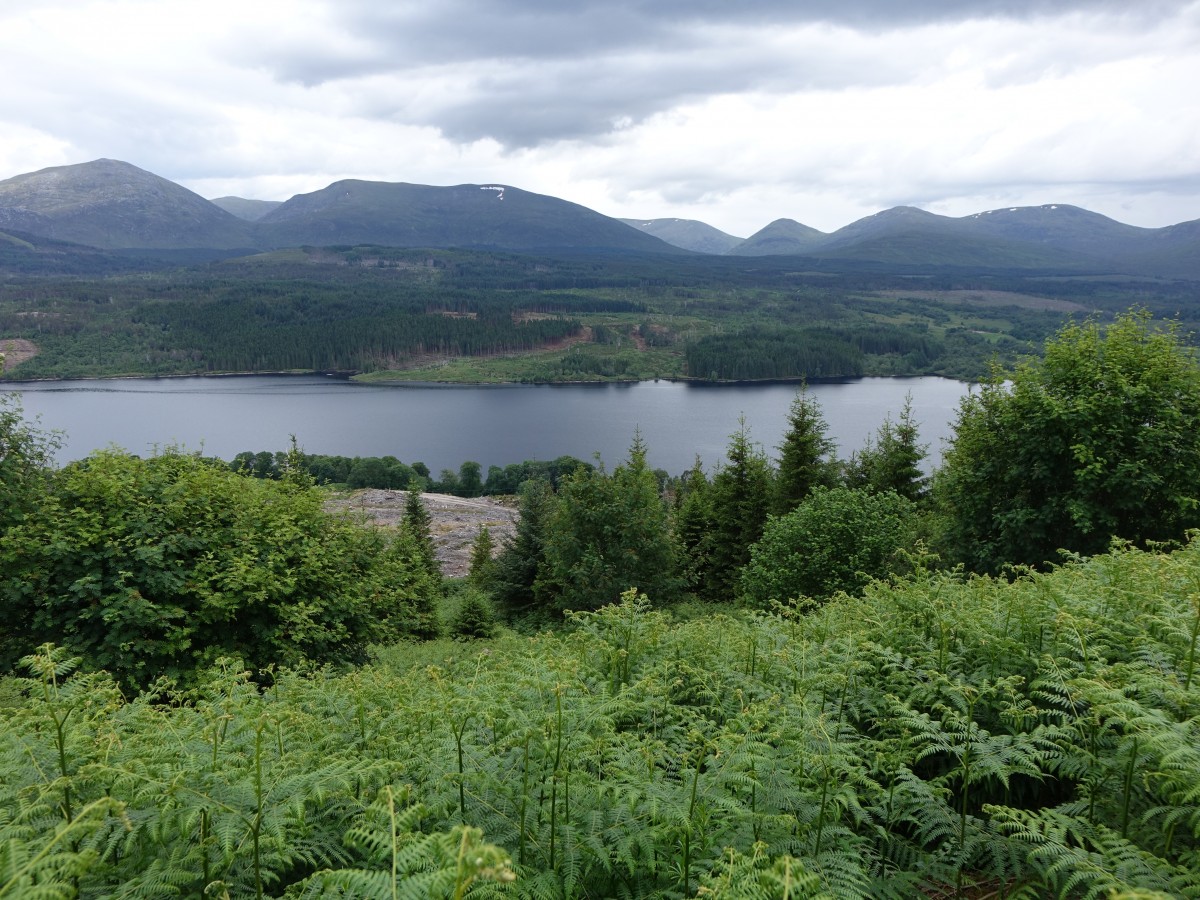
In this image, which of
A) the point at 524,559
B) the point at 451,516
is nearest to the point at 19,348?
the point at 451,516

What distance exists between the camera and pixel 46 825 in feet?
10.5

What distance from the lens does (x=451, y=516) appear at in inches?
2628

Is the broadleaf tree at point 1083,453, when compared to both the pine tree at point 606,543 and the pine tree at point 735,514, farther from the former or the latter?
the pine tree at point 735,514

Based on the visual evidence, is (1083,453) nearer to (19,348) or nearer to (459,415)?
(459,415)

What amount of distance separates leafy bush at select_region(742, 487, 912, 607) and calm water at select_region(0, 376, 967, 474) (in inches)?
2238

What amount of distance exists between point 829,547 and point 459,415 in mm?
110715

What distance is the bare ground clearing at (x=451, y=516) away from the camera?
5497 cm

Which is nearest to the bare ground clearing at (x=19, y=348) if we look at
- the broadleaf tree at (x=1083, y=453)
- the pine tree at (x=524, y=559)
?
the pine tree at (x=524, y=559)

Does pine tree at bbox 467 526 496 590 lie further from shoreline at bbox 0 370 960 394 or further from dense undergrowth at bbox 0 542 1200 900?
shoreline at bbox 0 370 960 394

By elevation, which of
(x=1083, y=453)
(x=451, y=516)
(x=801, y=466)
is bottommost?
(x=451, y=516)

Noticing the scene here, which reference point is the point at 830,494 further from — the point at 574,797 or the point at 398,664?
the point at 574,797

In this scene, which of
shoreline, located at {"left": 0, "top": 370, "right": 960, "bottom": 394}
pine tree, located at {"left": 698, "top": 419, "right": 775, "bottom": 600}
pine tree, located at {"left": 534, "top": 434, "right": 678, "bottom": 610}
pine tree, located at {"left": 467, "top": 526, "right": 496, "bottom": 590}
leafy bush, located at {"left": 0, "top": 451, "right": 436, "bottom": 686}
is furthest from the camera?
shoreline, located at {"left": 0, "top": 370, "right": 960, "bottom": 394}

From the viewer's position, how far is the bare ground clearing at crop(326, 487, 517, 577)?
54969 millimetres

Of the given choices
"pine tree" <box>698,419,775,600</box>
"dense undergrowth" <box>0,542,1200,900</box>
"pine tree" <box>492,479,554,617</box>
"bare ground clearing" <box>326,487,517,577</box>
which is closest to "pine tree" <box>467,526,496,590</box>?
"pine tree" <box>492,479,554,617</box>
